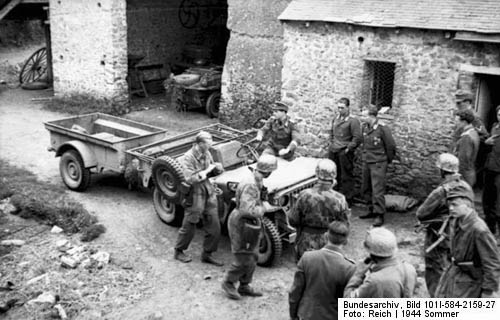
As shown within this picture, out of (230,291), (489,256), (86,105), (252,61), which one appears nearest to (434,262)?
(489,256)

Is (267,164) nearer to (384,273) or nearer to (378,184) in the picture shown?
(384,273)

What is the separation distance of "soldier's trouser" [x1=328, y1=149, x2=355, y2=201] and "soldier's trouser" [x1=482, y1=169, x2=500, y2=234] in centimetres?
233

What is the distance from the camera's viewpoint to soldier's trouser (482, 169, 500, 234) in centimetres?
931

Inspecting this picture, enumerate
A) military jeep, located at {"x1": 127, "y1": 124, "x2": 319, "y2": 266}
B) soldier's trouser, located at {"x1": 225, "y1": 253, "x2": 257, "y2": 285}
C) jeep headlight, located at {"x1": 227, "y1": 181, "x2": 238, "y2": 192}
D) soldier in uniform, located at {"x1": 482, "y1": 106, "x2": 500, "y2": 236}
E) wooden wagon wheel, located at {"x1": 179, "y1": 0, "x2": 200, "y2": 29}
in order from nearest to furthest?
1. soldier's trouser, located at {"x1": 225, "y1": 253, "x2": 257, "y2": 285}
2. military jeep, located at {"x1": 127, "y1": 124, "x2": 319, "y2": 266}
3. jeep headlight, located at {"x1": 227, "y1": 181, "x2": 238, "y2": 192}
4. soldier in uniform, located at {"x1": 482, "y1": 106, "x2": 500, "y2": 236}
5. wooden wagon wheel, located at {"x1": 179, "y1": 0, "x2": 200, "y2": 29}

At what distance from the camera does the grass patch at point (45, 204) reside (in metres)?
10.2

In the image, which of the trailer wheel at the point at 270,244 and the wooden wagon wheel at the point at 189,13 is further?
the wooden wagon wheel at the point at 189,13

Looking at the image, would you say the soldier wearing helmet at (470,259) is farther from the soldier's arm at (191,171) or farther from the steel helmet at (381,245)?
the soldier's arm at (191,171)

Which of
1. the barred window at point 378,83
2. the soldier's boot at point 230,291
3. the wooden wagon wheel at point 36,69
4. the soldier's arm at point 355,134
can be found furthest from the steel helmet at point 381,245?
the wooden wagon wheel at point 36,69

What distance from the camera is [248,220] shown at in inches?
297

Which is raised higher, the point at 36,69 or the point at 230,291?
the point at 36,69

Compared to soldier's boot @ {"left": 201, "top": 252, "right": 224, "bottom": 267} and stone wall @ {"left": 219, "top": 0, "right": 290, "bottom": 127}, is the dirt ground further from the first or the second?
stone wall @ {"left": 219, "top": 0, "right": 290, "bottom": 127}

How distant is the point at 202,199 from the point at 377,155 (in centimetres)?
316

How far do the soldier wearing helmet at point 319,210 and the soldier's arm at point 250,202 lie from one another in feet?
1.60

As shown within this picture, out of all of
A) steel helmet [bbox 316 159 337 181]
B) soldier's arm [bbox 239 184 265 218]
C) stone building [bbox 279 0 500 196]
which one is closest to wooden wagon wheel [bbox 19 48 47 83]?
stone building [bbox 279 0 500 196]
